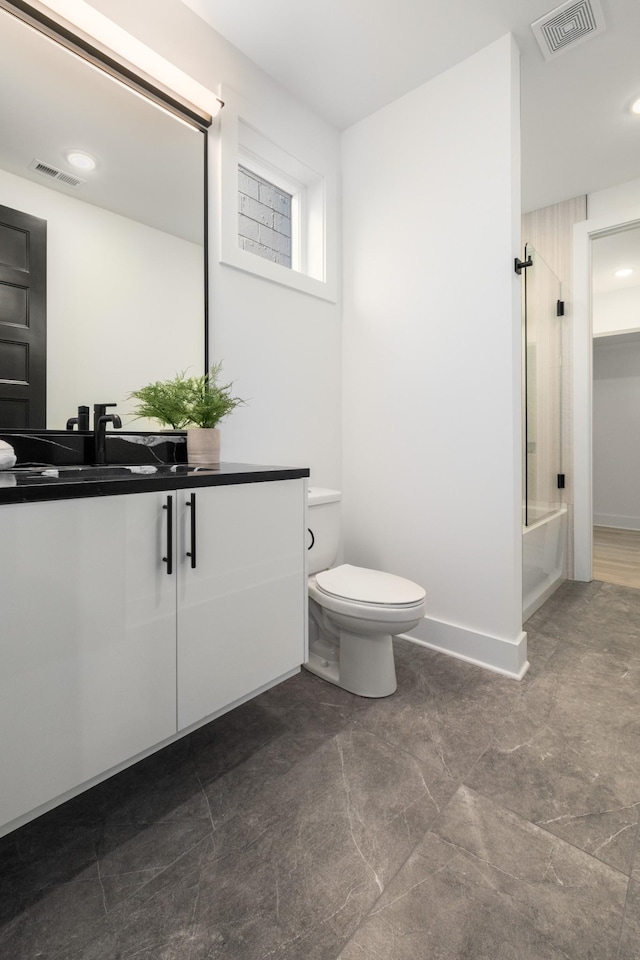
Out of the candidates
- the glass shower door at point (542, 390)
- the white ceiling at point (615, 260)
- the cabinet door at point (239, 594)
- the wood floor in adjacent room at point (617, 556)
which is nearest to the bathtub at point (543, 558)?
the glass shower door at point (542, 390)

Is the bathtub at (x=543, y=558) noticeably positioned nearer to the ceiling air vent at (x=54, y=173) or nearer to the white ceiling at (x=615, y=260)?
the white ceiling at (x=615, y=260)

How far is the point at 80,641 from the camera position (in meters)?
0.90

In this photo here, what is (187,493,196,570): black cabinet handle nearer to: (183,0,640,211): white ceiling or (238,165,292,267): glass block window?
(238,165,292,267): glass block window

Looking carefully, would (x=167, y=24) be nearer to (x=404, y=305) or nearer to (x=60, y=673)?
(x=404, y=305)

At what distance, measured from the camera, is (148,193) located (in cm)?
163

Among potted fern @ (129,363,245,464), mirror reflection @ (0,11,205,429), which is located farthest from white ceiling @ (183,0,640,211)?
potted fern @ (129,363,245,464)

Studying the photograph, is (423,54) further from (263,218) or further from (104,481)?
(104,481)

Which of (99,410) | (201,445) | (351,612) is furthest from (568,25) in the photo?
(351,612)

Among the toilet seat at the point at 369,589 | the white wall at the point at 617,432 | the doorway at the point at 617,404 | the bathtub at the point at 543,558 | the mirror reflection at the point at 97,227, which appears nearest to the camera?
the mirror reflection at the point at 97,227

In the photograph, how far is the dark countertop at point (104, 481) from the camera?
83cm

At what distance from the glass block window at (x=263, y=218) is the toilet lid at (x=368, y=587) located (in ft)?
5.13

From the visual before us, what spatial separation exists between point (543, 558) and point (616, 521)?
2917 millimetres

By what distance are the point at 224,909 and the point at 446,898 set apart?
46cm

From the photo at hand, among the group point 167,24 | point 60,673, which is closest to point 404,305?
point 167,24
